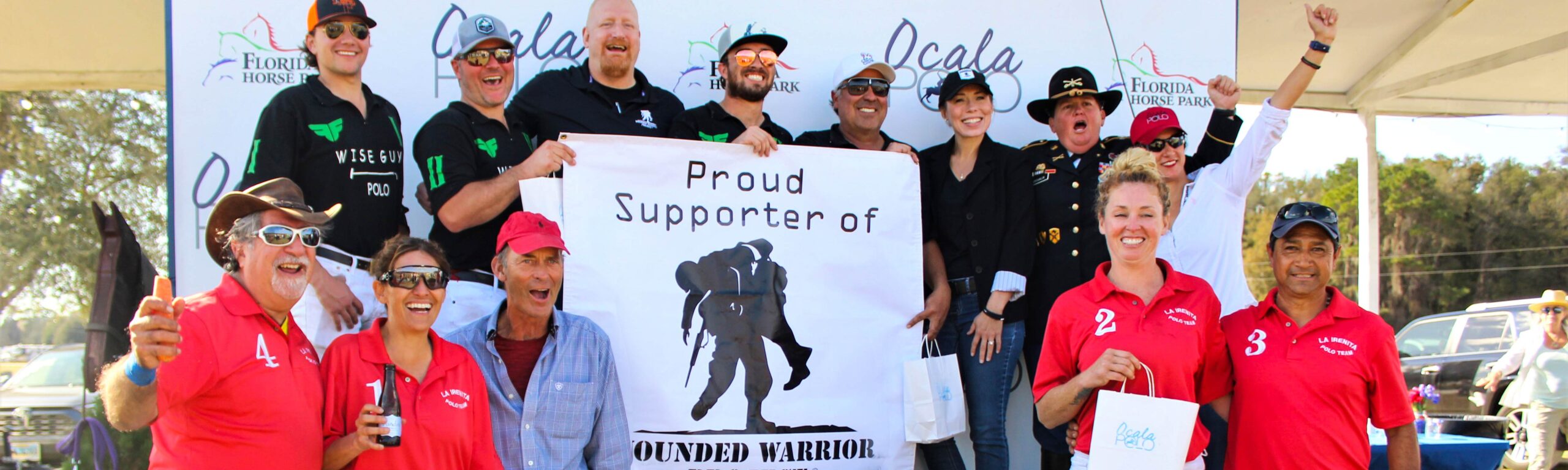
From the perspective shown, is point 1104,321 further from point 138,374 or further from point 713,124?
point 138,374

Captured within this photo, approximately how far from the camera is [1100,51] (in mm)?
5547

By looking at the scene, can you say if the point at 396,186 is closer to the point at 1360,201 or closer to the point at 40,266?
the point at 1360,201

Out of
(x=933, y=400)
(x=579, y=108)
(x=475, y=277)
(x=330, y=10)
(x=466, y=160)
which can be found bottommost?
(x=933, y=400)

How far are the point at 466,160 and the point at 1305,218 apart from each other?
294cm

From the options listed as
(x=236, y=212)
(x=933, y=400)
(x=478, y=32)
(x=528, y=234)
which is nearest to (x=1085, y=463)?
(x=933, y=400)

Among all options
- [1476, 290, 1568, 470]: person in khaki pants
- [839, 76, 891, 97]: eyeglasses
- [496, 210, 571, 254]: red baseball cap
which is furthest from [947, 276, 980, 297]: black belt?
[1476, 290, 1568, 470]: person in khaki pants

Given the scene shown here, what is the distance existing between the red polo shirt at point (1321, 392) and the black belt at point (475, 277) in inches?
107

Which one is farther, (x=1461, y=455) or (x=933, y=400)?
(x=1461, y=455)

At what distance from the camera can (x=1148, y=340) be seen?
304cm

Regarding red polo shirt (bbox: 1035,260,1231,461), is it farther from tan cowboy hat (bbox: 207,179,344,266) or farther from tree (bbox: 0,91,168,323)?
tree (bbox: 0,91,168,323)

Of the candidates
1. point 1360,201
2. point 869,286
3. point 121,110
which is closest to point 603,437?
point 869,286

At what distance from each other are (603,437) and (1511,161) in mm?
35557

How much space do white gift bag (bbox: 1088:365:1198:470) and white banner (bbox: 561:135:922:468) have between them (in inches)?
60.1

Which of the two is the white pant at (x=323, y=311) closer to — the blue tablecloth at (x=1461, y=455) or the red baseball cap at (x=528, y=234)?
the red baseball cap at (x=528, y=234)
